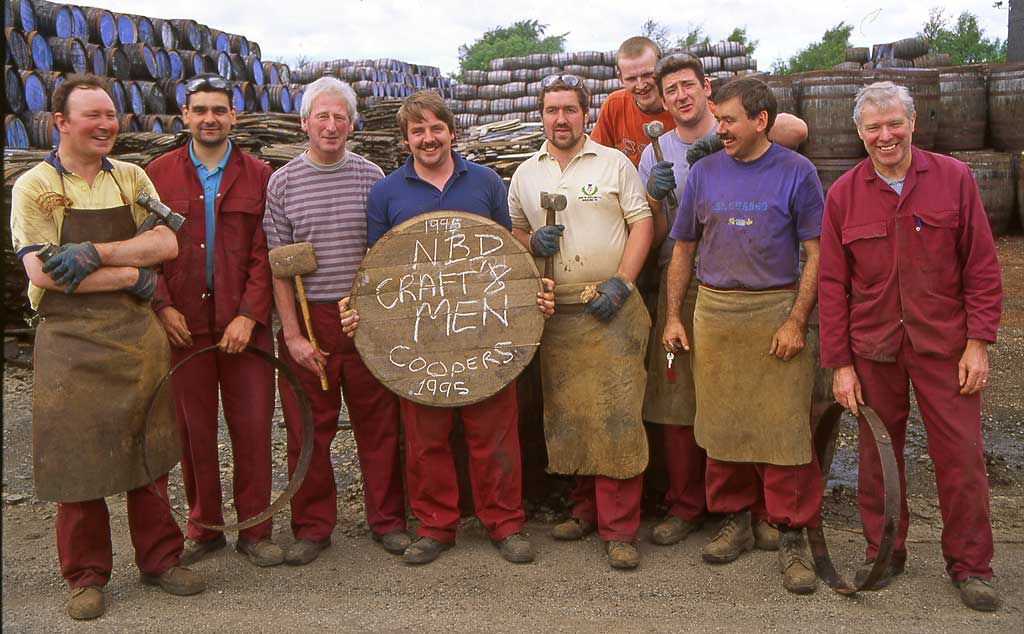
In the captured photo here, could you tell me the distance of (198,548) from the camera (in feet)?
14.7

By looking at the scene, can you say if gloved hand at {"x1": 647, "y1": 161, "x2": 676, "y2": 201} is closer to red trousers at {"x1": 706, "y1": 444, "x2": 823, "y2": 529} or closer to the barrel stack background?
red trousers at {"x1": 706, "y1": 444, "x2": 823, "y2": 529}

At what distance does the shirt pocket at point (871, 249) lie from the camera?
3738 mm

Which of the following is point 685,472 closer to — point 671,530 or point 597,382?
point 671,530

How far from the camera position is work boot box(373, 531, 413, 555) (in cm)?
446

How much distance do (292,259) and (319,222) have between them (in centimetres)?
22

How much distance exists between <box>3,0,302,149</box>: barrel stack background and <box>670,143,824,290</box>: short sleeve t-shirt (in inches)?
372

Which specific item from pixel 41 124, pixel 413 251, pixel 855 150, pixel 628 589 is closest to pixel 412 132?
pixel 413 251

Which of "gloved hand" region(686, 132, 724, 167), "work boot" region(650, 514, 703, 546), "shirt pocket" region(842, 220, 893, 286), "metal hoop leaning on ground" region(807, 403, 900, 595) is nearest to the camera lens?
"metal hoop leaning on ground" region(807, 403, 900, 595)

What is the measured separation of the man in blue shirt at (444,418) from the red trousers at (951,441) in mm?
1415

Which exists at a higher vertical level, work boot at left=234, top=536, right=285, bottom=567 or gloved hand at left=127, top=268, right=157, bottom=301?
gloved hand at left=127, top=268, right=157, bottom=301

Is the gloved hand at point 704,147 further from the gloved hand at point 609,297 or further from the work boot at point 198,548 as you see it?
the work boot at point 198,548

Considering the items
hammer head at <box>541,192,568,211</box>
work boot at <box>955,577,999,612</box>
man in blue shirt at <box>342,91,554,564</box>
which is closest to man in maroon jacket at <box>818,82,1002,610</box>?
work boot at <box>955,577,999,612</box>

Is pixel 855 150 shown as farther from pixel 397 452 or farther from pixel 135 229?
pixel 135 229

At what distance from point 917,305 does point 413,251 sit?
6.59 ft
